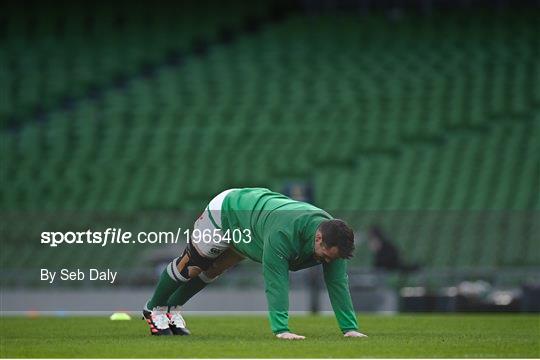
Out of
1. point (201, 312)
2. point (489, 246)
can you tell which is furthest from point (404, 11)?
point (201, 312)

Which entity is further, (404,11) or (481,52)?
(404,11)

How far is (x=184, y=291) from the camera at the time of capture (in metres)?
10.2

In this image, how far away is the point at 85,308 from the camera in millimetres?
14156

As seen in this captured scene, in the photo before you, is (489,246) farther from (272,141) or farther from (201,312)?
(272,141)

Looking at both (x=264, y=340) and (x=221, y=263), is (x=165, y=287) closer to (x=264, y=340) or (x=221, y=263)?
(x=221, y=263)

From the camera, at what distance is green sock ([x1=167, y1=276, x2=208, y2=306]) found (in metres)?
10.2

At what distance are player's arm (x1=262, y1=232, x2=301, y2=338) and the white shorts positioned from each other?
0.76 meters

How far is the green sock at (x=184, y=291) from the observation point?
1019 cm

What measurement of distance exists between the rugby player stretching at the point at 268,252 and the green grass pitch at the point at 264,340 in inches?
10.1

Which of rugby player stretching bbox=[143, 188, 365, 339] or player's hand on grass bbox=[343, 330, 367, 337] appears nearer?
rugby player stretching bbox=[143, 188, 365, 339]

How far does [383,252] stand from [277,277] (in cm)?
911

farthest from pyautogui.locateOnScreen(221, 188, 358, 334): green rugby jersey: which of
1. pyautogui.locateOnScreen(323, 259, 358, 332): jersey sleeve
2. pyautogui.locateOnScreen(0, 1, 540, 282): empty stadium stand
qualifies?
pyautogui.locateOnScreen(0, 1, 540, 282): empty stadium stand

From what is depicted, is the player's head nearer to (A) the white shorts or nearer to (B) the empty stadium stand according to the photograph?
(A) the white shorts

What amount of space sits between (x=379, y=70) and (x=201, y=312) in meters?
13.1
